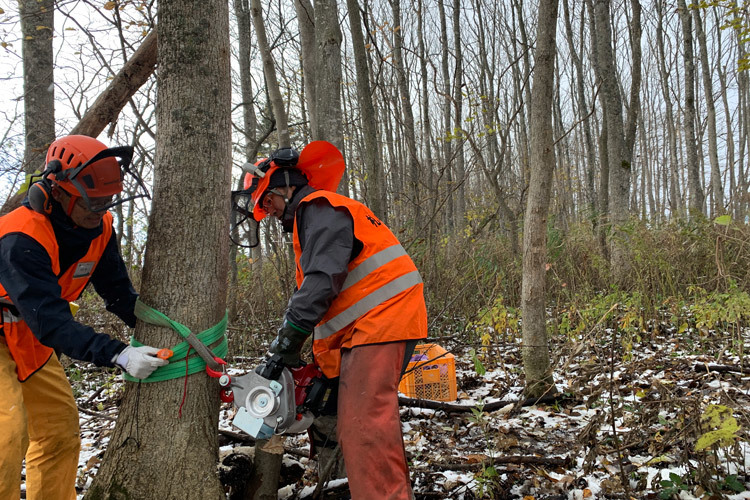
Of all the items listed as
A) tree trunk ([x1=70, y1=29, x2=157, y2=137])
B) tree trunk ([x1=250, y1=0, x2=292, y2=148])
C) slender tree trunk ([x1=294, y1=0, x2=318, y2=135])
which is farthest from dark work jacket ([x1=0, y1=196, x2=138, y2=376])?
slender tree trunk ([x1=294, y1=0, x2=318, y2=135])

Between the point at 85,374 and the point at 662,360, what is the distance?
5.90 metres

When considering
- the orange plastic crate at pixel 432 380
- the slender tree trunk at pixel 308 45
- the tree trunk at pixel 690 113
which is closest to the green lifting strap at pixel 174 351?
the orange plastic crate at pixel 432 380

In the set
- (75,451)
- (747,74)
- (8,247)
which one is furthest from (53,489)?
(747,74)

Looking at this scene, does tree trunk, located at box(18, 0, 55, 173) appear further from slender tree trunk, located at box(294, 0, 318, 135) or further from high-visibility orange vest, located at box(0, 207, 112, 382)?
high-visibility orange vest, located at box(0, 207, 112, 382)

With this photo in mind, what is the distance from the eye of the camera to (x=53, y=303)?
2.01 m

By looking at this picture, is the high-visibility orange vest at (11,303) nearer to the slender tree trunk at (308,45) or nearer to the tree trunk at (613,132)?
the slender tree trunk at (308,45)

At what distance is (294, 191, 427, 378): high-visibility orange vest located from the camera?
7.14ft

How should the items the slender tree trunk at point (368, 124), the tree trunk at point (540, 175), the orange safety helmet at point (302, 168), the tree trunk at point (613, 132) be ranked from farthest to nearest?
A: the tree trunk at point (613, 132) → the slender tree trunk at point (368, 124) → the tree trunk at point (540, 175) → the orange safety helmet at point (302, 168)

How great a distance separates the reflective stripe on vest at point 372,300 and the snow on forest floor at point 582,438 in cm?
95

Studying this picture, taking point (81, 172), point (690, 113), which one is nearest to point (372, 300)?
point (81, 172)

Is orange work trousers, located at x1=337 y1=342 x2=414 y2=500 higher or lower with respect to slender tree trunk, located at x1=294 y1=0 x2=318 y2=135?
lower

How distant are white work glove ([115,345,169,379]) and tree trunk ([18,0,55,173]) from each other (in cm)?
492

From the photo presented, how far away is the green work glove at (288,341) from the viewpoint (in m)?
2.13

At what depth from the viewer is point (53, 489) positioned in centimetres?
232
